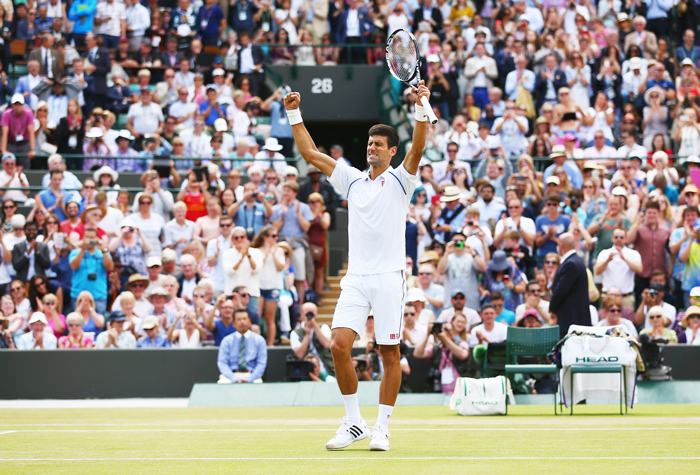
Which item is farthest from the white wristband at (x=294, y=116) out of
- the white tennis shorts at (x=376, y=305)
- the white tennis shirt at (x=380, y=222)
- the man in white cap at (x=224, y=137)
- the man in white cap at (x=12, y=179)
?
the man in white cap at (x=224, y=137)

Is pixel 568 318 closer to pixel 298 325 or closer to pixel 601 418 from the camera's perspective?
pixel 601 418

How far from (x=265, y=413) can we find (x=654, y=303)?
240 inches

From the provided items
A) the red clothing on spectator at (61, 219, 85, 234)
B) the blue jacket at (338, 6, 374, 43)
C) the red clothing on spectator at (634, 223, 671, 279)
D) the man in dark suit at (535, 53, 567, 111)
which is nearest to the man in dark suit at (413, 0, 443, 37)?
the blue jacket at (338, 6, 374, 43)

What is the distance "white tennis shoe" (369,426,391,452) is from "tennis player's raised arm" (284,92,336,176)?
6.06 ft

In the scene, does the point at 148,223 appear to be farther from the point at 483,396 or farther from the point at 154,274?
the point at 483,396

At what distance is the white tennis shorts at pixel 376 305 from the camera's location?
23.7 feet

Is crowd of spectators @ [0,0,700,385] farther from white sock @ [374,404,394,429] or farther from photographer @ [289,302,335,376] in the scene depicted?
white sock @ [374,404,394,429]

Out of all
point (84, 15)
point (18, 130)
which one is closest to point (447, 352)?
point (18, 130)

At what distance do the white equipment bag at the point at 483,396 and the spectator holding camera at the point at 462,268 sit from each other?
4.13m

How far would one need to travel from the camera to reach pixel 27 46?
22.5 metres

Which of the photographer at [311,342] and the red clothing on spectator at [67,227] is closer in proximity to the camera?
the photographer at [311,342]

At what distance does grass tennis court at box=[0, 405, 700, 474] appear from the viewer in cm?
596

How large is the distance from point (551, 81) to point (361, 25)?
15.5ft

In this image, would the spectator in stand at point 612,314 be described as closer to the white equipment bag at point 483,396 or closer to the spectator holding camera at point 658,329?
the spectator holding camera at point 658,329
